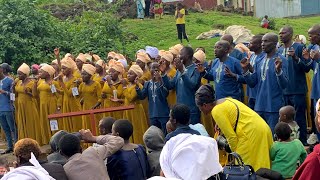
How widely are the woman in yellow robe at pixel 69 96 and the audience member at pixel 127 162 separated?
5.98m

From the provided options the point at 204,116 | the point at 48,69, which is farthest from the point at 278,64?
the point at 48,69

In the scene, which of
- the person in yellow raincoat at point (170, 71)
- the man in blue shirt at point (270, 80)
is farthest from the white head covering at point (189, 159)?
the person in yellow raincoat at point (170, 71)

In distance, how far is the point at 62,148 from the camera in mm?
6531

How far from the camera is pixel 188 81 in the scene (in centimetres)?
1096

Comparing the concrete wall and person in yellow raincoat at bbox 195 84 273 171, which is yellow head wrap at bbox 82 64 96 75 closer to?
person in yellow raincoat at bbox 195 84 273 171

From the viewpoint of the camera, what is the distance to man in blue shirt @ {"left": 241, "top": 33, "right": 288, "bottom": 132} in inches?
379

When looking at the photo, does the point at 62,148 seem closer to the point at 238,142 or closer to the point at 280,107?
the point at 238,142

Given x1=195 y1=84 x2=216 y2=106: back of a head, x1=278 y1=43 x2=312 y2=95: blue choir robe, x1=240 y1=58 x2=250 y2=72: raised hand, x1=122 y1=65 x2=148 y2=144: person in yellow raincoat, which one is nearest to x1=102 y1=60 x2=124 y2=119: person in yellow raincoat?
x1=122 y1=65 x2=148 y2=144: person in yellow raincoat

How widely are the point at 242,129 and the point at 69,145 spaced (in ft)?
5.65

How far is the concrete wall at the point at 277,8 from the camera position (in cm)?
3309

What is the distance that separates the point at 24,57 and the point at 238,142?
13126 mm

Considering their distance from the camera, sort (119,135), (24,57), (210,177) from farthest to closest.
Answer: (24,57)
(119,135)
(210,177)

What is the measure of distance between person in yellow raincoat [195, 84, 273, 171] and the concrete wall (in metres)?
26.2

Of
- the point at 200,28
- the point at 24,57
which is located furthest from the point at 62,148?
the point at 200,28
